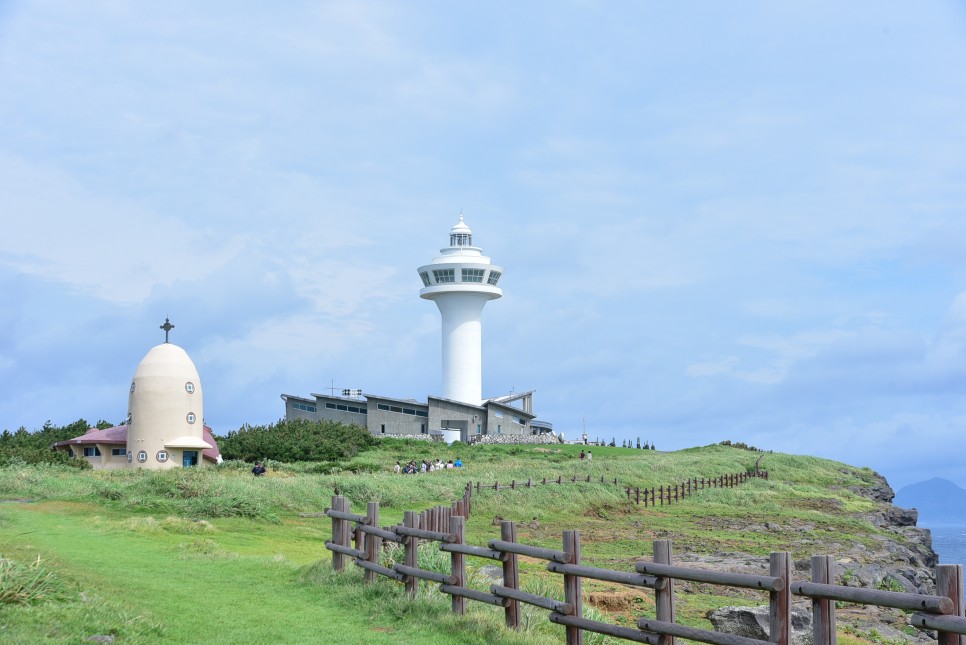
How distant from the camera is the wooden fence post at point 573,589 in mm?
10836

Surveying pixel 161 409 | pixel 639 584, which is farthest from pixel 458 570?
pixel 161 409

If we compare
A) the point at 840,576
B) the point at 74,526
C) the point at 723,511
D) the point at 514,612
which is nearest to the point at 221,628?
the point at 514,612

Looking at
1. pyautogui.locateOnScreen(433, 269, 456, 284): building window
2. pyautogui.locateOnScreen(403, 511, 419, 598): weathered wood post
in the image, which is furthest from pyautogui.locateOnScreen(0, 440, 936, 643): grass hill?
pyautogui.locateOnScreen(433, 269, 456, 284): building window

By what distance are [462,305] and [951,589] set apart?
2763 inches

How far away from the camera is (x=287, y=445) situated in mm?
53562

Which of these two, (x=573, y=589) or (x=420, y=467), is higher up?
(x=573, y=589)

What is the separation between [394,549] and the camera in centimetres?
1456

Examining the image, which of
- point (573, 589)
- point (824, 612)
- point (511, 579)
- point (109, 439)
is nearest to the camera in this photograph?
point (824, 612)

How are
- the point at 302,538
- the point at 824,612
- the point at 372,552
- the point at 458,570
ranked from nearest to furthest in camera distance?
1. the point at 824,612
2. the point at 458,570
3. the point at 372,552
4. the point at 302,538

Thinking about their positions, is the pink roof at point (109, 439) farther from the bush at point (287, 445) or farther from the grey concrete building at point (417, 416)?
the grey concrete building at point (417, 416)

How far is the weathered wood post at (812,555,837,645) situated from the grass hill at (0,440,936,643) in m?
3.69

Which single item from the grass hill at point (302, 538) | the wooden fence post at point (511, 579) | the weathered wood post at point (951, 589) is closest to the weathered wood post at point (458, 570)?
the grass hill at point (302, 538)

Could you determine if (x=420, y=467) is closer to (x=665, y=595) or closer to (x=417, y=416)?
(x=417, y=416)

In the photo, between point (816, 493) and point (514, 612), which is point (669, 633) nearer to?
point (514, 612)
